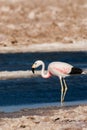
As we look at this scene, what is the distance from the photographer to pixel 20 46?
134ft

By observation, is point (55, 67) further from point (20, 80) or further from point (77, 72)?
point (20, 80)

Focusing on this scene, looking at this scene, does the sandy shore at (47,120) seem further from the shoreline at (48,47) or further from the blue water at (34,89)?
the shoreline at (48,47)

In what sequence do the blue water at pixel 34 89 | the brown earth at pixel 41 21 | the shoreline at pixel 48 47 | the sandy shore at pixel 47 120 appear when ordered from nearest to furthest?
1. the sandy shore at pixel 47 120
2. the blue water at pixel 34 89
3. the shoreline at pixel 48 47
4. the brown earth at pixel 41 21

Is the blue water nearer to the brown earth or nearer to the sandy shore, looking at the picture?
the sandy shore

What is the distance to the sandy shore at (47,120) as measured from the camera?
1556 centimetres

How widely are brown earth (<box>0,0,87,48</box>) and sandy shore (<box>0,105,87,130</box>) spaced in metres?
22.0

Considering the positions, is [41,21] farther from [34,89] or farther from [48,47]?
[34,89]

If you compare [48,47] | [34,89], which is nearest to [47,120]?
[34,89]

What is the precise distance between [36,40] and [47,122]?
26.7 meters

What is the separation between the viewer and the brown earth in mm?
43406

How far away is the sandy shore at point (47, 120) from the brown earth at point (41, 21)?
2201cm

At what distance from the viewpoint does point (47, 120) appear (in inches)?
656

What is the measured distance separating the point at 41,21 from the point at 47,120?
30.9 metres

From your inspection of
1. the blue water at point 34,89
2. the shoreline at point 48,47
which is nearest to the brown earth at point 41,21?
the shoreline at point 48,47
